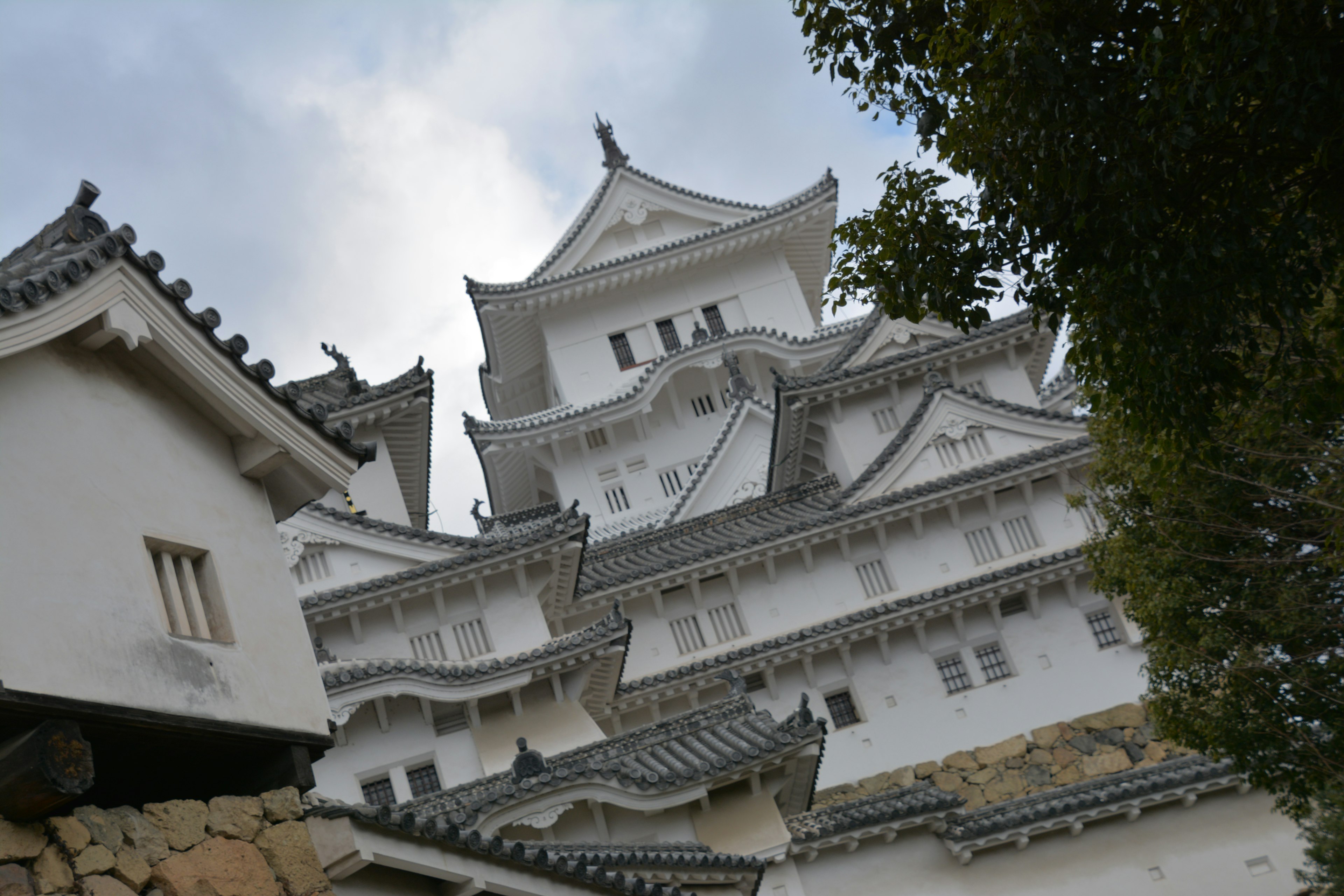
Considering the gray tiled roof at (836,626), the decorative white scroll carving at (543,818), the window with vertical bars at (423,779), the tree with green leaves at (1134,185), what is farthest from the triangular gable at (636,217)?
the tree with green leaves at (1134,185)

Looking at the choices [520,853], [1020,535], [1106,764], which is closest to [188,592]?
[520,853]

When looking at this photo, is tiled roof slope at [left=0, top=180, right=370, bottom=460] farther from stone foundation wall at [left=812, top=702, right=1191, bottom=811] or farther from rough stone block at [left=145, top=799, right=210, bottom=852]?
stone foundation wall at [left=812, top=702, right=1191, bottom=811]

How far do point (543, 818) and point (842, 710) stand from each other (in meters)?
12.6

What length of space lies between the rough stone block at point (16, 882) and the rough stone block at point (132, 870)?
0.39 m

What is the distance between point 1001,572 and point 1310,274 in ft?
54.5

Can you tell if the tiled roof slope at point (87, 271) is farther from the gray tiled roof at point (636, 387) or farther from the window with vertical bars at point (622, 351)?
the window with vertical bars at point (622, 351)

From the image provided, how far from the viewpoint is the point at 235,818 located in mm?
5555

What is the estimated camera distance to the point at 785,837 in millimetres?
12422

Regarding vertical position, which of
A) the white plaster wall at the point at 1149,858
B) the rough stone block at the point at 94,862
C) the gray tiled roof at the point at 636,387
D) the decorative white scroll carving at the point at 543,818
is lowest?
the white plaster wall at the point at 1149,858

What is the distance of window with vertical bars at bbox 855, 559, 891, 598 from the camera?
23875mm

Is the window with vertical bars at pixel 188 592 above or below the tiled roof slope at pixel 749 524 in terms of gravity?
below

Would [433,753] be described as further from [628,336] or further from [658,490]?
[628,336]

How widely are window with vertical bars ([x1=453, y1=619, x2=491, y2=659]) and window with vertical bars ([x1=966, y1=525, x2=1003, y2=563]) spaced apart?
10.6 metres

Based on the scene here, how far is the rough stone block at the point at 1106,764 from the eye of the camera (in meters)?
21.3
